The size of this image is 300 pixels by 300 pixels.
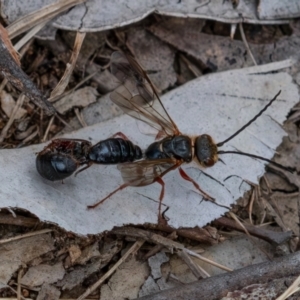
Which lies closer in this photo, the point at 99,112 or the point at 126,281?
the point at 126,281

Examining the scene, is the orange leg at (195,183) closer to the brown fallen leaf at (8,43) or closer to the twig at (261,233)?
the twig at (261,233)

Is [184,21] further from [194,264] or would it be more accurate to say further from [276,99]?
[194,264]

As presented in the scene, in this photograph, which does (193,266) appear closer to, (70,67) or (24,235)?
(24,235)

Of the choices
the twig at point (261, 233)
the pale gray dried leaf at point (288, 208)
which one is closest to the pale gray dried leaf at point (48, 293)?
the twig at point (261, 233)

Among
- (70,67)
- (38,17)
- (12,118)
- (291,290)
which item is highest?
(38,17)

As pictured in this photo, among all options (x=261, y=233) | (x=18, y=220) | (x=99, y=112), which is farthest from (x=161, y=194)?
(x=18, y=220)

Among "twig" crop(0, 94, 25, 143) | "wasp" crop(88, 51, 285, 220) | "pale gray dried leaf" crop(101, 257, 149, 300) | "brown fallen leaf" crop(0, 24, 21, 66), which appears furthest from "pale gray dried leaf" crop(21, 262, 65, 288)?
"brown fallen leaf" crop(0, 24, 21, 66)
